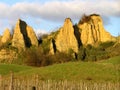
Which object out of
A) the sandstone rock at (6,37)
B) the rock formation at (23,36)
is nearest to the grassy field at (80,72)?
the rock formation at (23,36)

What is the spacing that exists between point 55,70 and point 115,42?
50.4 m

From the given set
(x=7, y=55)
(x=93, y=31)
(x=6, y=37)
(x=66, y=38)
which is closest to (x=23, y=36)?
(x=6, y=37)

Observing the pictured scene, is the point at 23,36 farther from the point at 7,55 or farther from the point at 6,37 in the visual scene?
the point at 7,55

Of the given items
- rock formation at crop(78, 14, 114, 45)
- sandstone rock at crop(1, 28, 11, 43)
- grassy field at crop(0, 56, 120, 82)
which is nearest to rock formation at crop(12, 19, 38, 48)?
sandstone rock at crop(1, 28, 11, 43)

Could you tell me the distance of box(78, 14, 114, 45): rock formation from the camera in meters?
96.9

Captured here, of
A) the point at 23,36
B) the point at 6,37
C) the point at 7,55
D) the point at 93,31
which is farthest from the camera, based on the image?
the point at 6,37

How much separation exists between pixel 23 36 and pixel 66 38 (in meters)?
10.1

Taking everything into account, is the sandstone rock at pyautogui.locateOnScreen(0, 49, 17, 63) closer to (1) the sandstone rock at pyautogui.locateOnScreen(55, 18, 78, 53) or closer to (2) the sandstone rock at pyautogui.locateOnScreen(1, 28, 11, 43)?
(1) the sandstone rock at pyautogui.locateOnScreen(55, 18, 78, 53)

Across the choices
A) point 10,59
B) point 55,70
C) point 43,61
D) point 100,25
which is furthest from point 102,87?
point 100,25

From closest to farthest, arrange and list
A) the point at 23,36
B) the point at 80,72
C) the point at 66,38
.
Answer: the point at 80,72
the point at 66,38
the point at 23,36

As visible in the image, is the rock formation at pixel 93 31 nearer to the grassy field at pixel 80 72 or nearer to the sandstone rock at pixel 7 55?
the sandstone rock at pixel 7 55

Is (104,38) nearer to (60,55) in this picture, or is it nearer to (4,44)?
(60,55)

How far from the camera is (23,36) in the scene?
99250 mm

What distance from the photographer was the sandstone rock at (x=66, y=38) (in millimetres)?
94250
